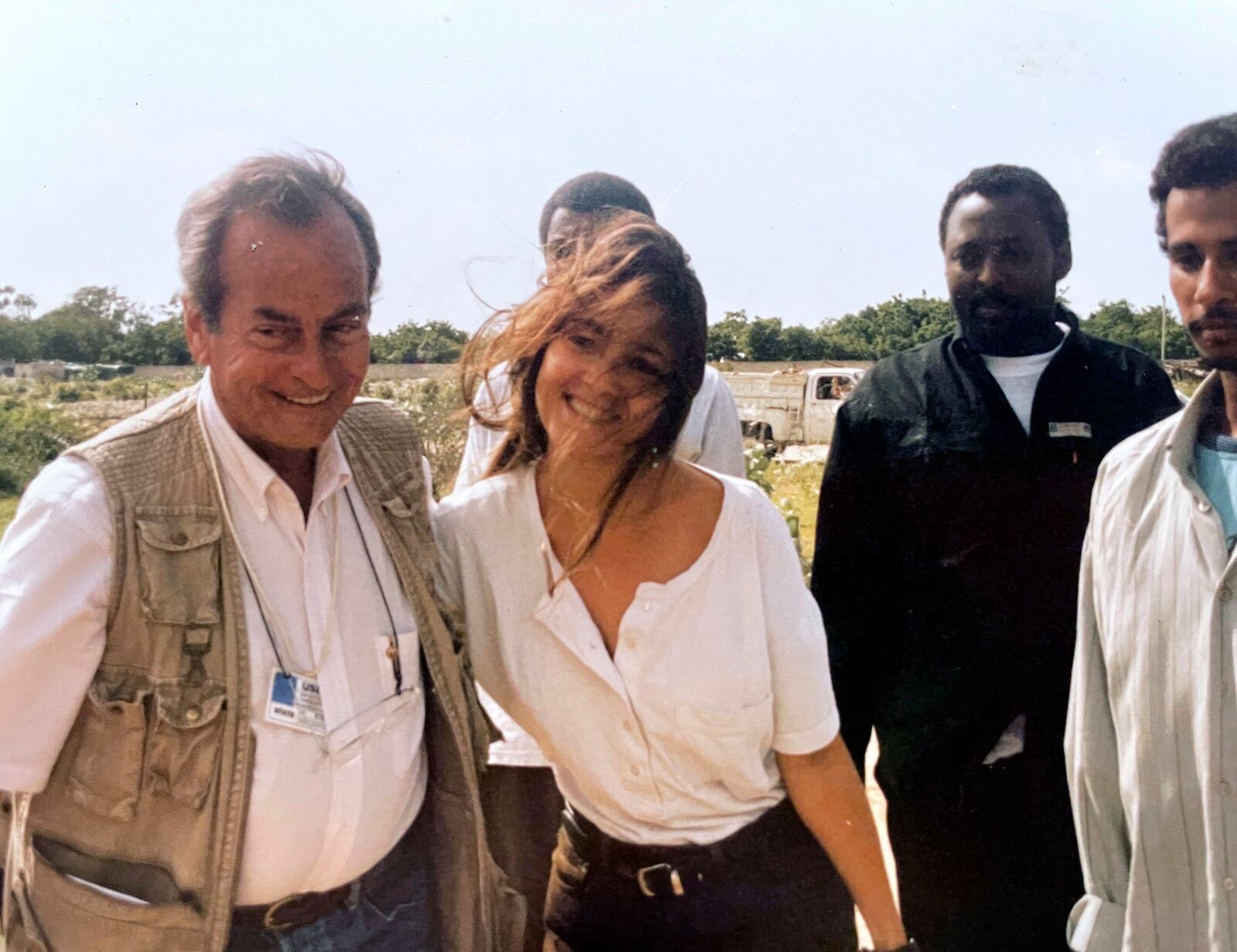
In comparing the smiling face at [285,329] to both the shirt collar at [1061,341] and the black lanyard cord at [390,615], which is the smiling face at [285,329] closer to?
the black lanyard cord at [390,615]

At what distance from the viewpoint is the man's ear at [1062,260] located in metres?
2.51

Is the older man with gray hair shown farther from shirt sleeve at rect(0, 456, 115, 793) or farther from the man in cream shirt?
the man in cream shirt

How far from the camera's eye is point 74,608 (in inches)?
56.2

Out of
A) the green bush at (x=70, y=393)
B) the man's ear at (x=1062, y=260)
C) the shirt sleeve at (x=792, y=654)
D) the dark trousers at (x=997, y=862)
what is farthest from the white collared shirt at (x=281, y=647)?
the green bush at (x=70, y=393)

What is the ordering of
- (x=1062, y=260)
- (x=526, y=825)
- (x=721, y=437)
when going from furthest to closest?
(x=721, y=437)
(x=1062, y=260)
(x=526, y=825)

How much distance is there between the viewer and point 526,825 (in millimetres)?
2297

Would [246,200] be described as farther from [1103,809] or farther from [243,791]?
[1103,809]

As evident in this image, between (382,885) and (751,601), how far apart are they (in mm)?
822

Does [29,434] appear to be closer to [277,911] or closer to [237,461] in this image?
[237,461]

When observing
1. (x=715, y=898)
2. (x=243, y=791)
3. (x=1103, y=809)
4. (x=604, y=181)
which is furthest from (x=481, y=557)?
(x=604, y=181)

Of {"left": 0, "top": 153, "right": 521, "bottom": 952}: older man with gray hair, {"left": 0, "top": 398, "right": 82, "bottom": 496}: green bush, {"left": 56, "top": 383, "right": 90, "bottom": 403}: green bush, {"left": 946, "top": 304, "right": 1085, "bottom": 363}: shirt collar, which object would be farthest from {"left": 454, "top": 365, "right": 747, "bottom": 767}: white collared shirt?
{"left": 56, "top": 383, "right": 90, "bottom": 403}: green bush

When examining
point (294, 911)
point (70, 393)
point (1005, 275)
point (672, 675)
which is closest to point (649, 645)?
point (672, 675)

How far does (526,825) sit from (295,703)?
0.89 metres

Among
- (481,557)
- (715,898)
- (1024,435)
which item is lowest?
Answer: (715,898)
